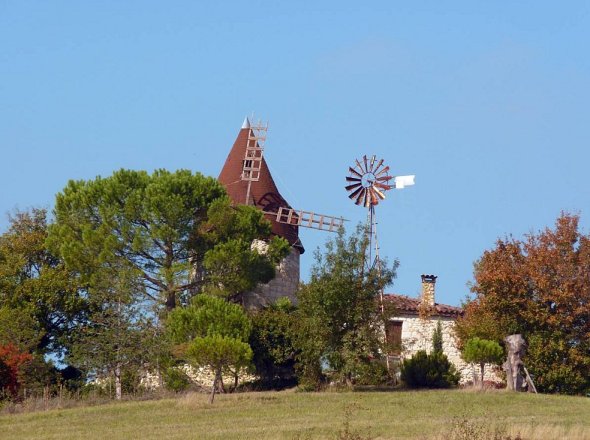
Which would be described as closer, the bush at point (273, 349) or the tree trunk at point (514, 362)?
the tree trunk at point (514, 362)

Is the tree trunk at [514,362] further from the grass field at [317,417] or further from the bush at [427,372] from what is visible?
the bush at [427,372]

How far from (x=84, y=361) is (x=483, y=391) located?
12.5 metres

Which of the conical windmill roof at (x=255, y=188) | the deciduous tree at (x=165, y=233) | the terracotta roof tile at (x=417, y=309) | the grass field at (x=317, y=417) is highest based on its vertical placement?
the conical windmill roof at (x=255, y=188)

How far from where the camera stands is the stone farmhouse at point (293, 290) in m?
42.7

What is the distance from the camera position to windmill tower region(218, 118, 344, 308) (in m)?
46.2

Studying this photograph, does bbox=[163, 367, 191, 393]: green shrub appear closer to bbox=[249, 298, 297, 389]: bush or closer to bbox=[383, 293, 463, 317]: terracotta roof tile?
bbox=[249, 298, 297, 389]: bush

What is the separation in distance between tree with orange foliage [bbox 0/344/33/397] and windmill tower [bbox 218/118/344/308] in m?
11.9

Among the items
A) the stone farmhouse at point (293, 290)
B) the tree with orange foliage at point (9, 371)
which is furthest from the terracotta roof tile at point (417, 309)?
the tree with orange foliage at point (9, 371)

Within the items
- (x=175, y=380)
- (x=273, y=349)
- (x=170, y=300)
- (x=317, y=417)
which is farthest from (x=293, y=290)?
(x=317, y=417)

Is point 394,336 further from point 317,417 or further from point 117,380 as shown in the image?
point 317,417

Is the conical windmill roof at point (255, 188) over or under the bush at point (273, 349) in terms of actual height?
over

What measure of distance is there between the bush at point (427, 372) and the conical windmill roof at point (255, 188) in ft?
32.8

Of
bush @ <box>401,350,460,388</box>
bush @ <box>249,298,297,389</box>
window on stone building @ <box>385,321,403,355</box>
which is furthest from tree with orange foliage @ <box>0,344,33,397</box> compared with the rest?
bush @ <box>401,350,460,388</box>

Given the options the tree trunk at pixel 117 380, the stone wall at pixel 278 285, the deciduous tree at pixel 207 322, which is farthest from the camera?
the stone wall at pixel 278 285
